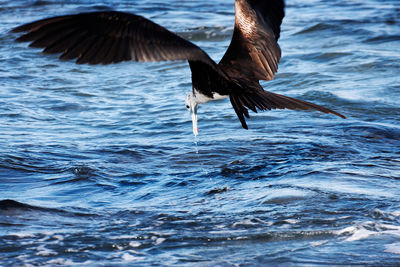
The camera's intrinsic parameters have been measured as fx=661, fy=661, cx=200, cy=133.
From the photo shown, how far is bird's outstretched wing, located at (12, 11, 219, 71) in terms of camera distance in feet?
14.0

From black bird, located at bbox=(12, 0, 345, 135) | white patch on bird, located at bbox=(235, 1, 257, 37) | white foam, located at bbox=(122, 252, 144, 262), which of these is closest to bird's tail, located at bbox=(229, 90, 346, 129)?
black bird, located at bbox=(12, 0, 345, 135)

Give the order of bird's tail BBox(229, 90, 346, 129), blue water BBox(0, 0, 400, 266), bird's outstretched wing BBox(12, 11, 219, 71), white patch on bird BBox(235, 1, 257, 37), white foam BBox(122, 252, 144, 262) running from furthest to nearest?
white patch on bird BBox(235, 1, 257, 37)
bird's tail BBox(229, 90, 346, 129)
bird's outstretched wing BBox(12, 11, 219, 71)
blue water BBox(0, 0, 400, 266)
white foam BBox(122, 252, 144, 262)

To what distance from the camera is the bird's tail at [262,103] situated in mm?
4809

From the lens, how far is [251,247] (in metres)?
3.74

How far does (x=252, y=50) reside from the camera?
19.0ft

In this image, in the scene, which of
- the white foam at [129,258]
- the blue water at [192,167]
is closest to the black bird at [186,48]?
the blue water at [192,167]

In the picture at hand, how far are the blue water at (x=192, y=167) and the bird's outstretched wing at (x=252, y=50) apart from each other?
26.0 inches

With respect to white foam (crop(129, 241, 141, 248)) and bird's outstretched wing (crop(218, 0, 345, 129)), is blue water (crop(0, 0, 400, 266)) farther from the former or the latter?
bird's outstretched wing (crop(218, 0, 345, 129))

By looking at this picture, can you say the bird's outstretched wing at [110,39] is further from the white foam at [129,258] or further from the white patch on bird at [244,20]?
the white patch on bird at [244,20]

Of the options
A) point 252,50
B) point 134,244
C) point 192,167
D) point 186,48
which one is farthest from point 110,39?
point 252,50

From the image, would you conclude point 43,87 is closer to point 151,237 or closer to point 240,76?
point 240,76

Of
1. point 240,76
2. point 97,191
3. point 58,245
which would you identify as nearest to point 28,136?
point 97,191

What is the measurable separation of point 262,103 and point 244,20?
135 centimetres

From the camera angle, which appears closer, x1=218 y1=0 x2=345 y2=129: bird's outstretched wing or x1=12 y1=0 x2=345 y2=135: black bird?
x1=12 y1=0 x2=345 y2=135: black bird
